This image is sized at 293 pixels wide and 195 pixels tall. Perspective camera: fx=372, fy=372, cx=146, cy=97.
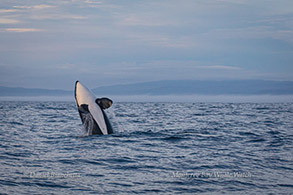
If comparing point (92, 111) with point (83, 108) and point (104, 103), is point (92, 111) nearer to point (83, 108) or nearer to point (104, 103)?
point (83, 108)

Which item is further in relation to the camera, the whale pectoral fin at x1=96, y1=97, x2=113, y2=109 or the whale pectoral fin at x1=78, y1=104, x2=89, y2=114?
the whale pectoral fin at x1=96, y1=97, x2=113, y2=109

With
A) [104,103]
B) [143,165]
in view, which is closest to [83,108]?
[104,103]

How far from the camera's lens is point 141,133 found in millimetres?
20297

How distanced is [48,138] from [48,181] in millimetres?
8205

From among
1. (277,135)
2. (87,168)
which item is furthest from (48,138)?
(277,135)

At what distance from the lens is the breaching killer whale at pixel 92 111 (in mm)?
17125

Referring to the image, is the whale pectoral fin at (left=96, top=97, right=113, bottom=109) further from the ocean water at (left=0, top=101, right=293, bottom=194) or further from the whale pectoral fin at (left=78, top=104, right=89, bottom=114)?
the ocean water at (left=0, top=101, right=293, bottom=194)

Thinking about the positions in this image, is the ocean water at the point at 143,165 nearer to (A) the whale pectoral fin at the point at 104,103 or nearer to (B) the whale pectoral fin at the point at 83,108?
(B) the whale pectoral fin at the point at 83,108

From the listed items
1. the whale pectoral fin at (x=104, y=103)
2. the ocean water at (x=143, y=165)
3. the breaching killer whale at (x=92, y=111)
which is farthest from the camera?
the whale pectoral fin at (x=104, y=103)

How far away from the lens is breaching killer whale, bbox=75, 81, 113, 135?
17125 mm

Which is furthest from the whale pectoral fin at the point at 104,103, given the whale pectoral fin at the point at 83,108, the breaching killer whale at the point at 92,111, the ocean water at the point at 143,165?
the ocean water at the point at 143,165

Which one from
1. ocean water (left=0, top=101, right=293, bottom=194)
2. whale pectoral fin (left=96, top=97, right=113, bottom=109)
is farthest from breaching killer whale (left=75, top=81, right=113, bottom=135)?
ocean water (left=0, top=101, right=293, bottom=194)

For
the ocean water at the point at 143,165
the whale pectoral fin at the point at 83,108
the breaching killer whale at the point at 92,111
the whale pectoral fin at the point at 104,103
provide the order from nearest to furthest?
the ocean water at the point at 143,165 → the whale pectoral fin at the point at 83,108 → the breaching killer whale at the point at 92,111 → the whale pectoral fin at the point at 104,103

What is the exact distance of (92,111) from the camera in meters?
17.1
